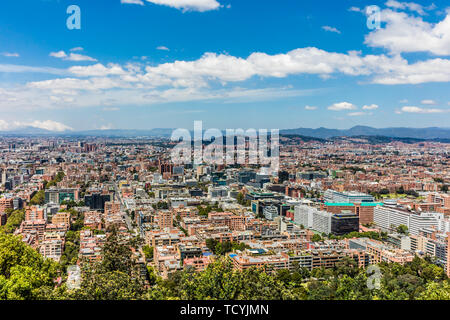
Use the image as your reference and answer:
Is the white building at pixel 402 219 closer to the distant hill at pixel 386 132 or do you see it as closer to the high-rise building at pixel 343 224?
the high-rise building at pixel 343 224

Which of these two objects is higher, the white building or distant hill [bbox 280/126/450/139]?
distant hill [bbox 280/126/450/139]

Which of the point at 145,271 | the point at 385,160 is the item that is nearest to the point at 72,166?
the point at 145,271

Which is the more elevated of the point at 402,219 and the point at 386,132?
the point at 386,132

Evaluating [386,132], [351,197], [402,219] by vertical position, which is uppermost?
[386,132]

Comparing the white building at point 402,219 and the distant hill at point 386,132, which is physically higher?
the distant hill at point 386,132

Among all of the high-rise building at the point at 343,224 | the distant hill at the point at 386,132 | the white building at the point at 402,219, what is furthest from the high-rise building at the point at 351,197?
the distant hill at the point at 386,132

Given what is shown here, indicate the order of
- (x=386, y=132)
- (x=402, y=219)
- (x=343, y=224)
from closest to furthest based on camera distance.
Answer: (x=343, y=224) → (x=402, y=219) → (x=386, y=132)

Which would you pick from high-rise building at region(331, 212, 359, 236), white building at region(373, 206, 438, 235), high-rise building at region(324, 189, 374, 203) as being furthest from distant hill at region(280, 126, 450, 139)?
high-rise building at region(331, 212, 359, 236)

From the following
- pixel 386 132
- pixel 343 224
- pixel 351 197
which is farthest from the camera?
pixel 386 132

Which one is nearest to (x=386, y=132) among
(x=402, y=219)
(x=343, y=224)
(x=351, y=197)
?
(x=351, y=197)

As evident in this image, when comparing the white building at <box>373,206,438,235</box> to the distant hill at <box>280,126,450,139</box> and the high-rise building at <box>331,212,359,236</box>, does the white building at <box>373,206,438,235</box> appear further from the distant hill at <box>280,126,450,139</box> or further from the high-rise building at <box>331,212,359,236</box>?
the distant hill at <box>280,126,450,139</box>

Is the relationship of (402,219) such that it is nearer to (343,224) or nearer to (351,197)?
(343,224)
